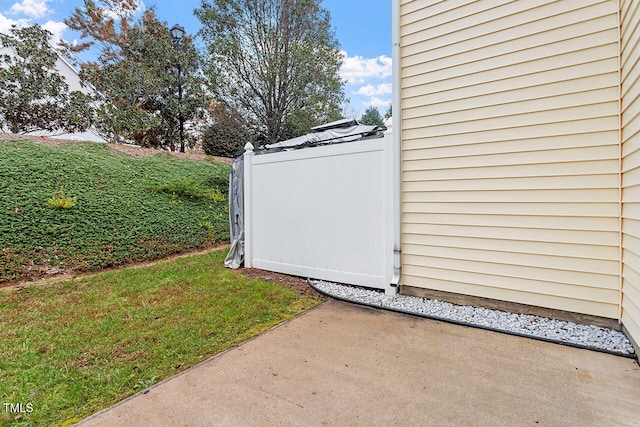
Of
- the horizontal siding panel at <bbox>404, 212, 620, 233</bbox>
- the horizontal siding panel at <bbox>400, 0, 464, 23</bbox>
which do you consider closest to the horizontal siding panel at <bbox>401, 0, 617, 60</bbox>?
the horizontal siding panel at <bbox>400, 0, 464, 23</bbox>

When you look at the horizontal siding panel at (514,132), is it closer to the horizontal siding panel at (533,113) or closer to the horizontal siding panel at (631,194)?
the horizontal siding panel at (533,113)

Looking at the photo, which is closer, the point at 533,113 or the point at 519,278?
the point at 533,113

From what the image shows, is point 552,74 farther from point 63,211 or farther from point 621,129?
point 63,211

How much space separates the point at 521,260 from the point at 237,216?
3856mm

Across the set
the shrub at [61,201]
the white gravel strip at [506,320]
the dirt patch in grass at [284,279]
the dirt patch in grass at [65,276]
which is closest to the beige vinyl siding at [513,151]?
the white gravel strip at [506,320]

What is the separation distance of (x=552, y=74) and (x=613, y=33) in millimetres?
431

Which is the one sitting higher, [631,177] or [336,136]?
[336,136]

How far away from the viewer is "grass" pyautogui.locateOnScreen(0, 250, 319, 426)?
1.88 meters

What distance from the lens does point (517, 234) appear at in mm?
2863

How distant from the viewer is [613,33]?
2.44 metres

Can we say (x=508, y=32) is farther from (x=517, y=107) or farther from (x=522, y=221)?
(x=522, y=221)

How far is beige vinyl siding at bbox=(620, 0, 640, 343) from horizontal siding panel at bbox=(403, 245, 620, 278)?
13 centimetres

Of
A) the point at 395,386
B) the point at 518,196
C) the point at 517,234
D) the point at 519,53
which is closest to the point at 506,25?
the point at 519,53

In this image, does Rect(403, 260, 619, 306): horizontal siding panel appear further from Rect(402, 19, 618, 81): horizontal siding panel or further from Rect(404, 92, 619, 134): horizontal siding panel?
Rect(402, 19, 618, 81): horizontal siding panel
